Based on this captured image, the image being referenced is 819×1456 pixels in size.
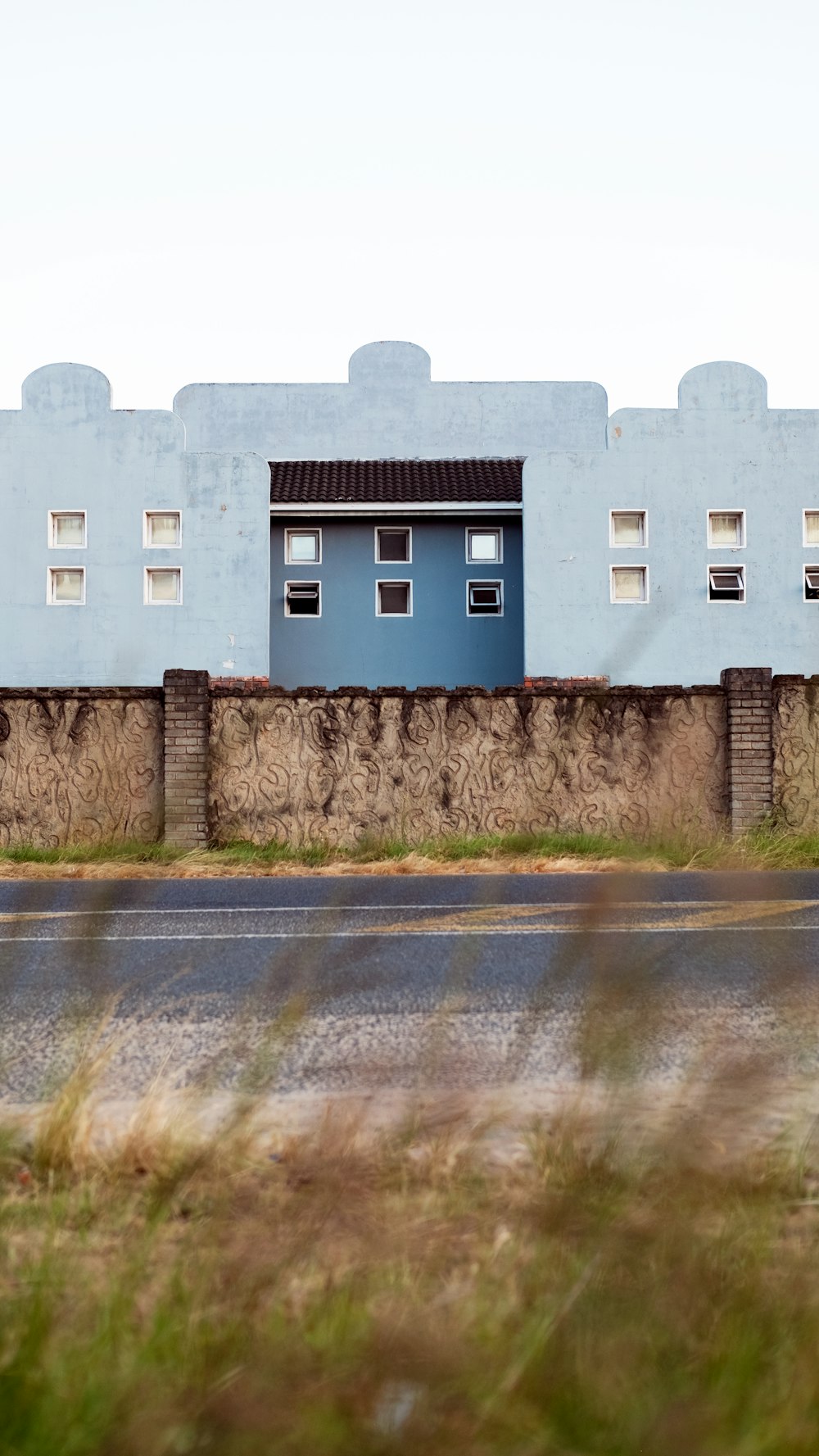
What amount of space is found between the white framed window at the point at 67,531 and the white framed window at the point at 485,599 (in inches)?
380

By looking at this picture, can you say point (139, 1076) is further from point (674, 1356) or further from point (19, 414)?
point (19, 414)

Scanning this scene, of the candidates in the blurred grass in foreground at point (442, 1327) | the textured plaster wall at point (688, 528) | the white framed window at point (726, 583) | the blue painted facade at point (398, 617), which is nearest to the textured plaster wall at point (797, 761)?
the textured plaster wall at point (688, 528)

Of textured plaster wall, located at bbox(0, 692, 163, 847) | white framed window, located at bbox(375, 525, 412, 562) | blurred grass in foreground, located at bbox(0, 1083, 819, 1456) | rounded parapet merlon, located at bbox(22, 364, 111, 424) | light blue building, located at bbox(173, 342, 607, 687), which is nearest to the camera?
blurred grass in foreground, located at bbox(0, 1083, 819, 1456)

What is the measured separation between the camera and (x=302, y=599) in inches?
1391

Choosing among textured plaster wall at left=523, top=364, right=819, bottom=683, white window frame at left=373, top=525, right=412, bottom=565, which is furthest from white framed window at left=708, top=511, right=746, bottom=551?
white window frame at left=373, top=525, right=412, bottom=565

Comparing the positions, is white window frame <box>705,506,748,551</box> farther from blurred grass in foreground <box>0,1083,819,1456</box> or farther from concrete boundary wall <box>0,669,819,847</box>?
blurred grass in foreground <box>0,1083,819,1456</box>

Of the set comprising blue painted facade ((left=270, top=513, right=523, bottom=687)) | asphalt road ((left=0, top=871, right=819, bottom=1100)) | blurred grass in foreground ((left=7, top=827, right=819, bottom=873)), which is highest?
blue painted facade ((left=270, top=513, right=523, bottom=687))

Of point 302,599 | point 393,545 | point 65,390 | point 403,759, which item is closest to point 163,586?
point 302,599

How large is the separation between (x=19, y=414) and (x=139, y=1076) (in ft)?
105

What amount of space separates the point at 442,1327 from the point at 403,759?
56.8 ft

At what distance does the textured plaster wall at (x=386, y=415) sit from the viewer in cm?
3928

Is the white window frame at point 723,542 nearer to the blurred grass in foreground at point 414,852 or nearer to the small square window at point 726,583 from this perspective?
the small square window at point 726,583

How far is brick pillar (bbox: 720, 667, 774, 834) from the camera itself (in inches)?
728

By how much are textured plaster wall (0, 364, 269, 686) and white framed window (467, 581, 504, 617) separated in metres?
5.54
